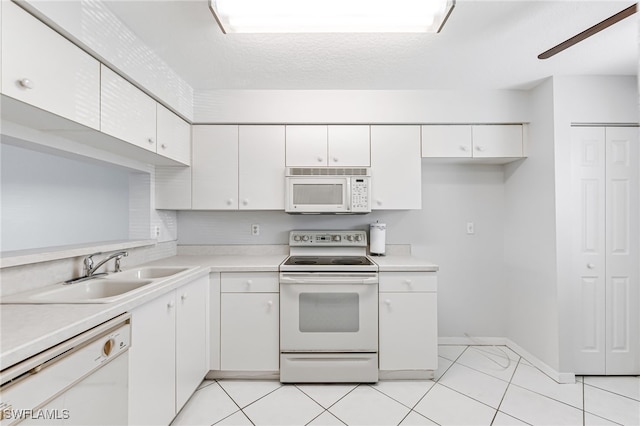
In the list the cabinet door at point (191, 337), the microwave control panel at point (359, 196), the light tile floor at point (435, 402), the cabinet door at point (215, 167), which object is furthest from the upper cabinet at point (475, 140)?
the cabinet door at point (191, 337)

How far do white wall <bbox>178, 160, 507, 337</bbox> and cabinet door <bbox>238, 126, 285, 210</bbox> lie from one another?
13.4 inches

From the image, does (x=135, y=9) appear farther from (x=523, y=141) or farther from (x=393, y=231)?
(x=523, y=141)

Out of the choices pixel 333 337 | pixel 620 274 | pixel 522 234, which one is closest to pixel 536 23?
pixel 522 234

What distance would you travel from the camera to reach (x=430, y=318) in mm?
2051

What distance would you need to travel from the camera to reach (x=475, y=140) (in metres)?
2.38

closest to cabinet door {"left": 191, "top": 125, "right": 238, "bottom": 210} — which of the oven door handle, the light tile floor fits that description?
the oven door handle

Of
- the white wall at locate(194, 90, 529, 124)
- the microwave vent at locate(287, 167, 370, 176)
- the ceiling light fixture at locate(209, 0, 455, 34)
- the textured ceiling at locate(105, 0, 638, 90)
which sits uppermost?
the textured ceiling at locate(105, 0, 638, 90)

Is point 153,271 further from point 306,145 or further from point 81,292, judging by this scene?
point 306,145

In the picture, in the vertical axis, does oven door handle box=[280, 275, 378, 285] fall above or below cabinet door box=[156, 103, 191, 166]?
below

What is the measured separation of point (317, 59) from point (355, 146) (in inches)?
29.9

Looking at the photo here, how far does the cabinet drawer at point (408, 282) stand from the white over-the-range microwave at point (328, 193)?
1.94ft

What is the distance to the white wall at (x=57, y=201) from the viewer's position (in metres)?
1.81

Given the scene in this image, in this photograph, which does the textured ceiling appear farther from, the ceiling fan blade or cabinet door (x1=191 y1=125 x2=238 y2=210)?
cabinet door (x1=191 y1=125 x2=238 y2=210)

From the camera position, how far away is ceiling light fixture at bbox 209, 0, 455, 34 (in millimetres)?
1369
